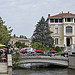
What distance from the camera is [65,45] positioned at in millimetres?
64375

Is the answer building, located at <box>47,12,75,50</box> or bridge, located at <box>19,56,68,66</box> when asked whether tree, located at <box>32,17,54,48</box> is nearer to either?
building, located at <box>47,12,75,50</box>

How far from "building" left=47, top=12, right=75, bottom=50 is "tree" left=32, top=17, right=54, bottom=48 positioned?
386 cm

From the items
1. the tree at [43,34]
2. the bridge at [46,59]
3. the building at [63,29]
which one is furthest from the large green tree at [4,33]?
the building at [63,29]

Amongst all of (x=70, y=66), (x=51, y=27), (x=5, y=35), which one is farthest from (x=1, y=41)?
(x=51, y=27)

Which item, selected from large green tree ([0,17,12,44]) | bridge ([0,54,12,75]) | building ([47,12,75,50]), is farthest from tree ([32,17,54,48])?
bridge ([0,54,12,75])

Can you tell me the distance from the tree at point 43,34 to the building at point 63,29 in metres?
3.86

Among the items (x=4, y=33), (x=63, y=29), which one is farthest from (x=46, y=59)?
(x=63, y=29)

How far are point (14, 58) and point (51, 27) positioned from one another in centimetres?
3740

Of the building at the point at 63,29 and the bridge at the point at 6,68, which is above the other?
the building at the point at 63,29

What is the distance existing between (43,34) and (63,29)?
7.07m

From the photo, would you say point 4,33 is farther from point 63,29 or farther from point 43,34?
point 63,29

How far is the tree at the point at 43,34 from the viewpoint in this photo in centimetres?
6151

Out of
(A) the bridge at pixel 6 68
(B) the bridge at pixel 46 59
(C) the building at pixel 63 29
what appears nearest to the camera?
(A) the bridge at pixel 6 68

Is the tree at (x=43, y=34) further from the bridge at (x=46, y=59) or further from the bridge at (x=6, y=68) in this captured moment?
the bridge at (x=6, y=68)
